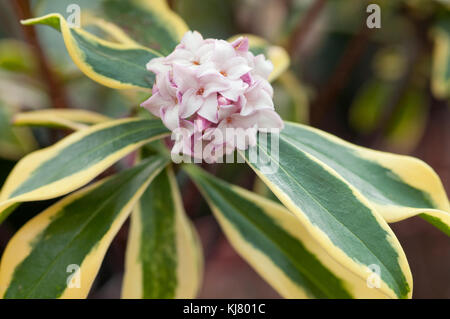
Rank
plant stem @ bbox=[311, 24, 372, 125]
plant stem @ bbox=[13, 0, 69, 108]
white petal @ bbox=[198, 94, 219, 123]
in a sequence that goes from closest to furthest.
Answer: white petal @ bbox=[198, 94, 219, 123], plant stem @ bbox=[13, 0, 69, 108], plant stem @ bbox=[311, 24, 372, 125]

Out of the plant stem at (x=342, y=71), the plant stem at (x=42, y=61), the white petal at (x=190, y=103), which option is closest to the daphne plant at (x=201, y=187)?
the white petal at (x=190, y=103)

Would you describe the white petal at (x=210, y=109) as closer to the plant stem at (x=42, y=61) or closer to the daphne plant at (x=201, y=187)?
the daphne plant at (x=201, y=187)

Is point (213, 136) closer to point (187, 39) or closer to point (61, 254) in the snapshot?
point (187, 39)

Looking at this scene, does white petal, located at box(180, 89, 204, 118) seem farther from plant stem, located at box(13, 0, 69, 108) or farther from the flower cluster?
plant stem, located at box(13, 0, 69, 108)

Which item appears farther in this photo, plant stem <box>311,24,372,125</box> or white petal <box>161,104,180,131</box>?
plant stem <box>311,24,372,125</box>

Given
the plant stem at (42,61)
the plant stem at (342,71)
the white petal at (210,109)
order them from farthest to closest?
the plant stem at (342,71), the plant stem at (42,61), the white petal at (210,109)

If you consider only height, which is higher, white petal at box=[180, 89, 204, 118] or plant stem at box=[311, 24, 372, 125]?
plant stem at box=[311, 24, 372, 125]

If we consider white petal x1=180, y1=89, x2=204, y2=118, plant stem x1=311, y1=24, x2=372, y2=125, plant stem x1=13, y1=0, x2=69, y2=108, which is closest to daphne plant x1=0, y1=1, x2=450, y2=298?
white petal x1=180, y1=89, x2=204, y2=118

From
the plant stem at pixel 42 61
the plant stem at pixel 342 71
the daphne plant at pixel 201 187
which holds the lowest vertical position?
the daphne plant at pixel 201 187
